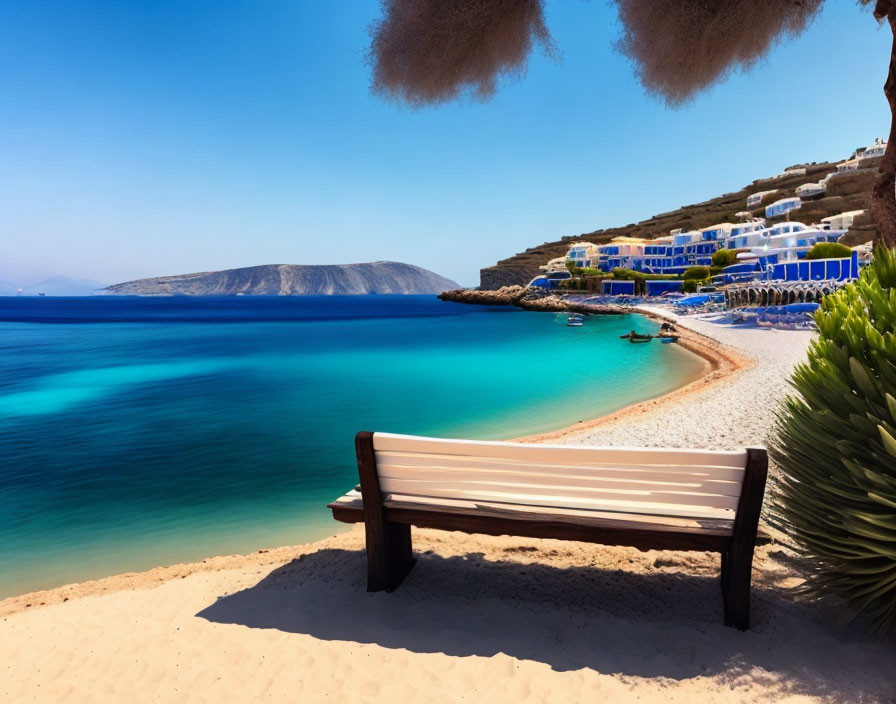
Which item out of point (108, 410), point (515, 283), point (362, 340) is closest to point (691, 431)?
point (108, 410)

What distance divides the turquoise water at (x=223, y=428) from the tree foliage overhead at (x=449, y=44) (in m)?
4.37

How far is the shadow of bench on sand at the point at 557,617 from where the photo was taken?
2.16m

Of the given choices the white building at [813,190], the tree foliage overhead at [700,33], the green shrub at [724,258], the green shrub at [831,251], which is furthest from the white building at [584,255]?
the tree foliage overhead at [700,33]

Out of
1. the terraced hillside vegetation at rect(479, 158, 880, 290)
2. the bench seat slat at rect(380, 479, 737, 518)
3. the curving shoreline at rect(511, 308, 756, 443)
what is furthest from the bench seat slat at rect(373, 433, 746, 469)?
the terraced hillside vegetation at rect(479, 158, 880, 290)

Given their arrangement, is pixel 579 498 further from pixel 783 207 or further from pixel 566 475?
pixel 783 207

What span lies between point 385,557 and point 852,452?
94.5 inches

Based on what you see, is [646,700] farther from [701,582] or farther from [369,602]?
[369,602]

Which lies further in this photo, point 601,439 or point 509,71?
point 601,439

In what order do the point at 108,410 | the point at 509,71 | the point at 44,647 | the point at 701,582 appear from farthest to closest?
the point at 108,410 < the point at 509,71 < the point at 701,582 < the point at 44,647

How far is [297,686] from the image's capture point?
Answer: 2.12 metres

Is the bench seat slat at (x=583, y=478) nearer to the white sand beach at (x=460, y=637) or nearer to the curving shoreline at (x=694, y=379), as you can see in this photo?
the white sand beach at (x=460, y=637)

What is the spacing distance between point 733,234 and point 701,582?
2993 inches

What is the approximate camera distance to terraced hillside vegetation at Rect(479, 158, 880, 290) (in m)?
76.6

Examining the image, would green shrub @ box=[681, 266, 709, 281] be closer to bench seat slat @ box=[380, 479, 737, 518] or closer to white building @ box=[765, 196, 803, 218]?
white building @ box=[765, 196, 803, 218]
